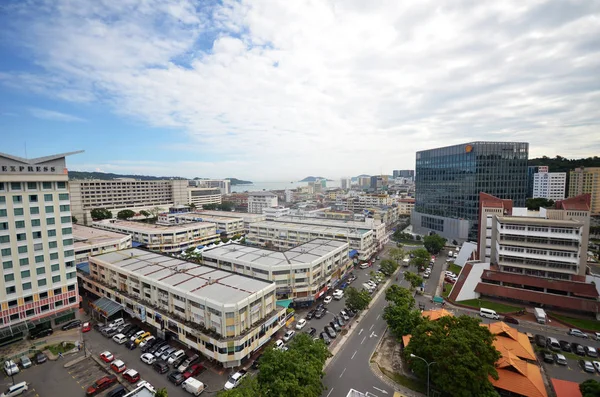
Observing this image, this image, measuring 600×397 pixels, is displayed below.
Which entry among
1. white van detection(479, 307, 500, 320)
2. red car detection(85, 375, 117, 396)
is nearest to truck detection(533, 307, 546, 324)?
white van detection(479, 307, 500, 320)

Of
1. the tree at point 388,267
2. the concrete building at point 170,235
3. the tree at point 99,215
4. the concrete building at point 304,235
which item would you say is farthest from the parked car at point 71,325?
the tree at point 99,215

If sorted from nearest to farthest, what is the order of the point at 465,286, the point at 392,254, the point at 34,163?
the point at 34,163 < the point at 465,286 < the point at 392,254

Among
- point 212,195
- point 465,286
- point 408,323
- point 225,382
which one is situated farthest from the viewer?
point 212,195

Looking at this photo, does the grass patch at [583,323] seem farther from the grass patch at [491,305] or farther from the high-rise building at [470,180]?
the high-rise building at [470,180]

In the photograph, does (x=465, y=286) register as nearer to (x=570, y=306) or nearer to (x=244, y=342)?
(x=570, y=306)

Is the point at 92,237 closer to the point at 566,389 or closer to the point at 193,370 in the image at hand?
the point at 193,370

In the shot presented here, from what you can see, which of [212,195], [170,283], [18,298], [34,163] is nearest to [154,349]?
[170,283]

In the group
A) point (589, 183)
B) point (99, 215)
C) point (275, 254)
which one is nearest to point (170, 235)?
point (275, 254)
